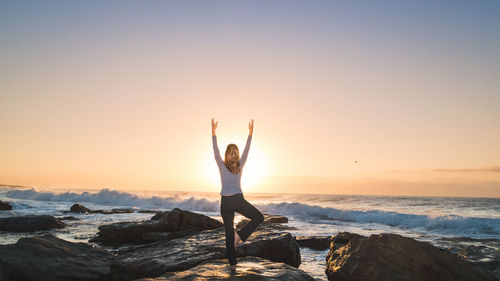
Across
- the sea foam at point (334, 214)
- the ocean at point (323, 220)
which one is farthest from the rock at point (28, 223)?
the sea foam at point (334, 214)

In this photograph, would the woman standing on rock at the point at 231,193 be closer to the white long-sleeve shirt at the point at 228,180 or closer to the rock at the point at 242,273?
the white long-sleeve shirt at the point at 228,180

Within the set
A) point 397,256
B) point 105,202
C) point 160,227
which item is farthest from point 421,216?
point 105,202

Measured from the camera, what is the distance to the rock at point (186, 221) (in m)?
13.5

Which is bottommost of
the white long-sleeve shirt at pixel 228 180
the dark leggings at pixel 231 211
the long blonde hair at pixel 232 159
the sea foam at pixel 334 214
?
the sea foam at pixel 334 214

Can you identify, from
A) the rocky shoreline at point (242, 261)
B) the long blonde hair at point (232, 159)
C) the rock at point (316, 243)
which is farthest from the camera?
the rock at point (316, 243)

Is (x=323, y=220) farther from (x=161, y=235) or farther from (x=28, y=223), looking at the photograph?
(x=28, y=223)

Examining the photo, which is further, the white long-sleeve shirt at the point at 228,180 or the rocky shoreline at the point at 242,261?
the white long-sleeve shirt at the point at 228,180

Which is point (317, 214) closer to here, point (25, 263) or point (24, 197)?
point (25, 263)

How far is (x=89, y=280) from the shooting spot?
22.8ft

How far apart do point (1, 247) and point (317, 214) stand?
3049cm

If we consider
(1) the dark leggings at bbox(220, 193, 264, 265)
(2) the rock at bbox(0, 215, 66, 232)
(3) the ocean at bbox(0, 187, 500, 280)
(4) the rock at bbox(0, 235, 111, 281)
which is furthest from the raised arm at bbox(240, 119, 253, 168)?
(2) the rock at bbox(0, 215, 66, 232)

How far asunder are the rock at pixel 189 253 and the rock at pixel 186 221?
195 inches

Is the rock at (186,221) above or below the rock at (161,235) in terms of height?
above

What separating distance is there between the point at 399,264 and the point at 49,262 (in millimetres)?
7147
